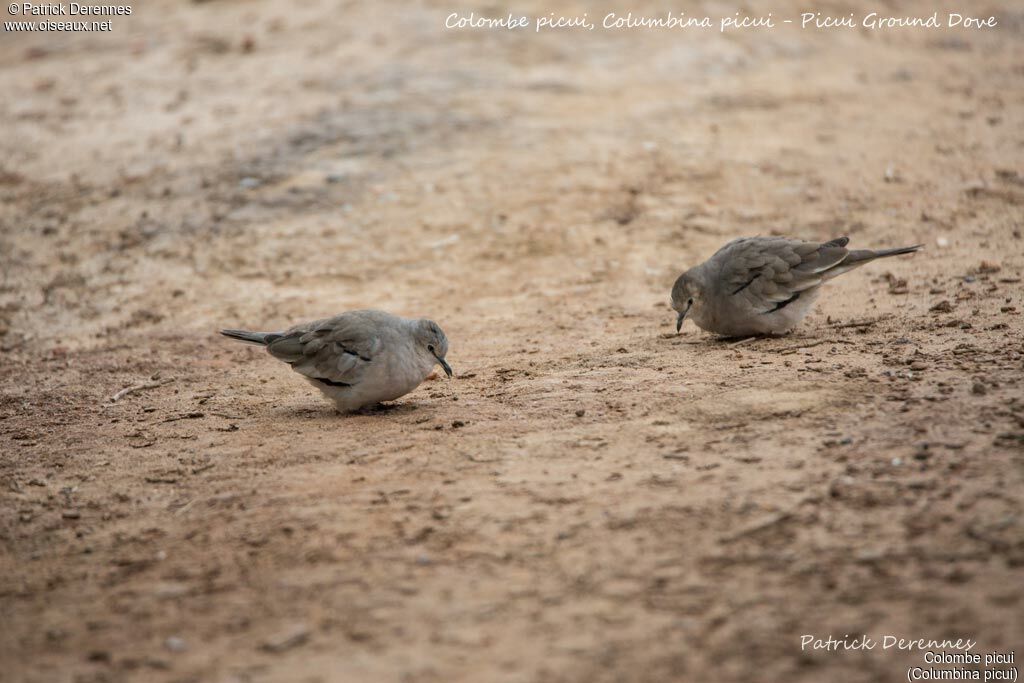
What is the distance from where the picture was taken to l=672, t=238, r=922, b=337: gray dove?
252 inches

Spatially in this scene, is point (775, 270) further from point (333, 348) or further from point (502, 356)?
point (333, 348)

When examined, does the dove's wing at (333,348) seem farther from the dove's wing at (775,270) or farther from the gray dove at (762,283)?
the dove's wing at (775,270)

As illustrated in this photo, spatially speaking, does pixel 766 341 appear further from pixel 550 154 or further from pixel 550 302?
pixel 550 154

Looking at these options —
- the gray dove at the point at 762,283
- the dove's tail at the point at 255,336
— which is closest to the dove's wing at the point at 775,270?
the gray dove at the point at 762,283

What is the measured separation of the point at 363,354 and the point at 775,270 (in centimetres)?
267

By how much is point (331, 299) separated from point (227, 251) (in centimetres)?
144

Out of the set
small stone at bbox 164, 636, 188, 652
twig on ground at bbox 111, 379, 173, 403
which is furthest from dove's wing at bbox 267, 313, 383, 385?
small stone at bbox 164, 636, 188, 652

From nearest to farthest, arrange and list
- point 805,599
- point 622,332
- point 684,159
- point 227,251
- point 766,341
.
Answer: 1. point 805,599
2. point 766,341
3. point 622,332
4. point 227,251
5. point 684,159

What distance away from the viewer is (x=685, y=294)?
21.8ft

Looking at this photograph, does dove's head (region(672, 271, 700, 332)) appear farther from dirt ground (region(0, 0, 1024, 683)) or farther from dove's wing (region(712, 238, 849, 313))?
dirt ground (region(0, 0, 1024, 683))

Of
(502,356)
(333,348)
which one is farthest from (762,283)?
(333,348)

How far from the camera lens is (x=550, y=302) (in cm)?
812

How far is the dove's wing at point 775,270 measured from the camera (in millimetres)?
6395

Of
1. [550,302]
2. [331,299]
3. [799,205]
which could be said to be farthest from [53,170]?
[799,205]
